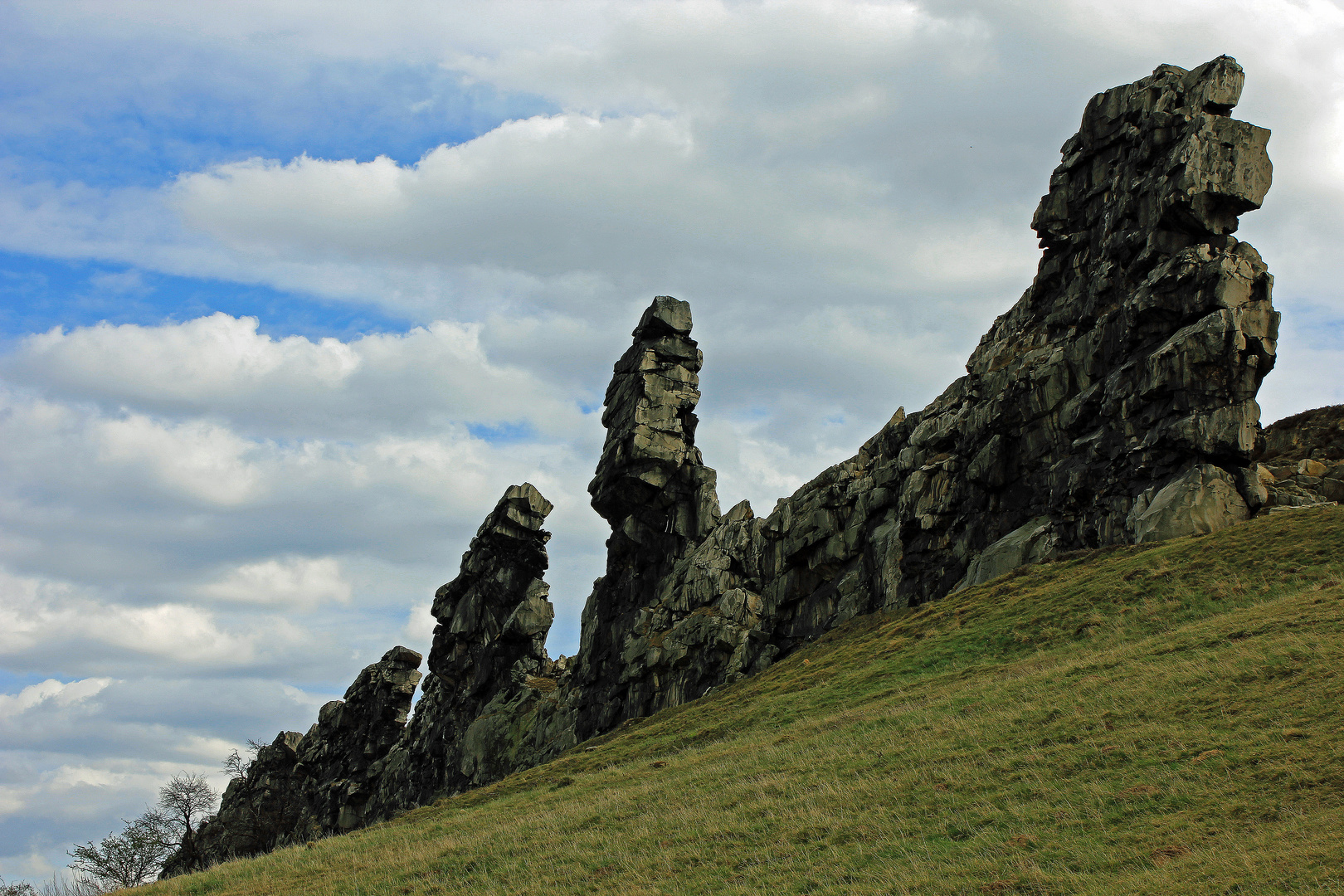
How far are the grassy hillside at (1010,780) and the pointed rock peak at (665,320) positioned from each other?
51745 millimetres

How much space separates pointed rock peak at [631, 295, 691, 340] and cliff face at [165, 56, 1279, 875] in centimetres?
22

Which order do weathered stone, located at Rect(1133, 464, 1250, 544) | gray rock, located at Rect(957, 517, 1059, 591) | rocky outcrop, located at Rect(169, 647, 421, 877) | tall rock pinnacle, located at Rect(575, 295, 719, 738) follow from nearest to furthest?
weathered stone, located at Rect(1133, 464, 1250, 544) → gray rock, located at Rect(957, 517, 1059, 591) → tall rock pinnacle, located at Rect(575, 295, 719, 738) → rocky outcrop, located at Rect(169, 647, 421, 877)

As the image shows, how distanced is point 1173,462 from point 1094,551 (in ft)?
21.2

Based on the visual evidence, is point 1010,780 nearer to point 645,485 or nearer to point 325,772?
point 645,485

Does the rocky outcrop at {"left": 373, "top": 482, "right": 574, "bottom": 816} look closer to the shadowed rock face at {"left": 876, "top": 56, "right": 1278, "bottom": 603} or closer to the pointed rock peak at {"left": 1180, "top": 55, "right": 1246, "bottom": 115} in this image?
the shadowed rock face at {"left": 876, "top": 56, "right": 1278, "bottom": 603}

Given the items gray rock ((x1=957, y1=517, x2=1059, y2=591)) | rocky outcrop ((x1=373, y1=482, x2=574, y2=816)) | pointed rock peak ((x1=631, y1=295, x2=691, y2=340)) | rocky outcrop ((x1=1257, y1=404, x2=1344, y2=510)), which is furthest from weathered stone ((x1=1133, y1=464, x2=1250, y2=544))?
rocky outcrop ((x1=373, y1=482, x2=574, y2=816))

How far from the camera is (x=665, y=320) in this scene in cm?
9450

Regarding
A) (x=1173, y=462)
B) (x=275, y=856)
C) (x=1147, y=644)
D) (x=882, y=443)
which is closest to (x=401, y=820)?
(x=275, y=856)

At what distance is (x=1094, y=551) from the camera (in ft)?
180

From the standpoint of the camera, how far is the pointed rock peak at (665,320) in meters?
94.8

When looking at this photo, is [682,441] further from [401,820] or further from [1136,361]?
[401,820]

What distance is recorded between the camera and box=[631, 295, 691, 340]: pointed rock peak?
94.8 meters

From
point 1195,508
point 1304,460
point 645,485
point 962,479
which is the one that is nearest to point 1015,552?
point 962,479

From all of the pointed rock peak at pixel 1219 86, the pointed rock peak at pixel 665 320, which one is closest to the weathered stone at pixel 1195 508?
the pointed rock peak at pixel 1219 86
